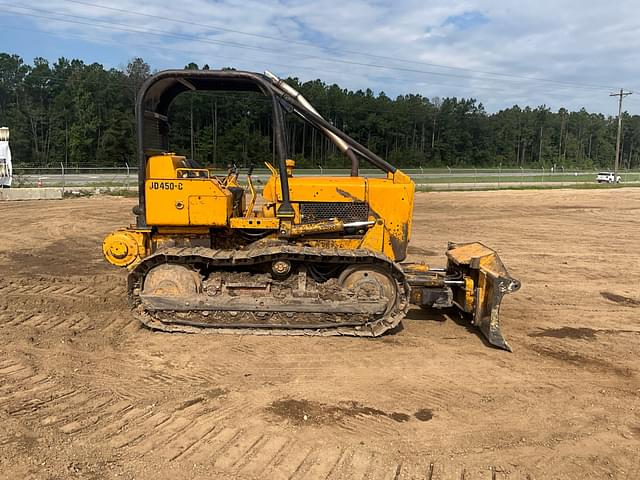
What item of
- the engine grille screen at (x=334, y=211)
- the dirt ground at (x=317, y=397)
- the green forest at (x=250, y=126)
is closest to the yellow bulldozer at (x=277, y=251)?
the engine grille screen at (x=334, y=211)

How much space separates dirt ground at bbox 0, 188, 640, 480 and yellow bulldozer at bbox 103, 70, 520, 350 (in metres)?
0.31

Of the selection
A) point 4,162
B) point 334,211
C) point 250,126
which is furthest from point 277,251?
point 250,126

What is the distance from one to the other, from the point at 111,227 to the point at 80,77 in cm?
6119

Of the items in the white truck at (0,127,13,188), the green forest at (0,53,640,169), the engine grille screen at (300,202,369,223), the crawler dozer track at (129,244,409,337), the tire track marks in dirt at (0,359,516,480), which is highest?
the green forest at (0,53,640,169)

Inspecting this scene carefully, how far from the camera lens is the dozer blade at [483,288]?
610 cm

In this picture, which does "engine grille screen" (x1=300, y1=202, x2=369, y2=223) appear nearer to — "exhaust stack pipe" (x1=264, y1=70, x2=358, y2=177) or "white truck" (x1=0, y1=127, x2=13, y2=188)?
"exhaust stack pipe" (x1=264, y1=70, x2=358, y2=177)

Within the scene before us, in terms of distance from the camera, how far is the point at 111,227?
50.4 ft

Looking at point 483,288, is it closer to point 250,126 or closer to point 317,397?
point 317,397

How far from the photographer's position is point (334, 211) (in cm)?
662

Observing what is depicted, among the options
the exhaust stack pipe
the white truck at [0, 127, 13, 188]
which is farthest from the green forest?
the exhaust stack pipe

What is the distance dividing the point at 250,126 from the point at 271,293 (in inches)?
1905

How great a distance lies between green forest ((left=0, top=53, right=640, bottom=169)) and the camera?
49.7m

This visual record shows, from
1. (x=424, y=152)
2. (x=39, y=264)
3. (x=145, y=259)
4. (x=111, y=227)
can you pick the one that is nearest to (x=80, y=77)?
(x=424, y=152)

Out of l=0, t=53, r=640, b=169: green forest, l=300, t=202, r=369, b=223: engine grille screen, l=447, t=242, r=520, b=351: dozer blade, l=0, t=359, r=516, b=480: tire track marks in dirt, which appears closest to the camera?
l=0, t=359, r=516, b=480: tire track marks in dirt
